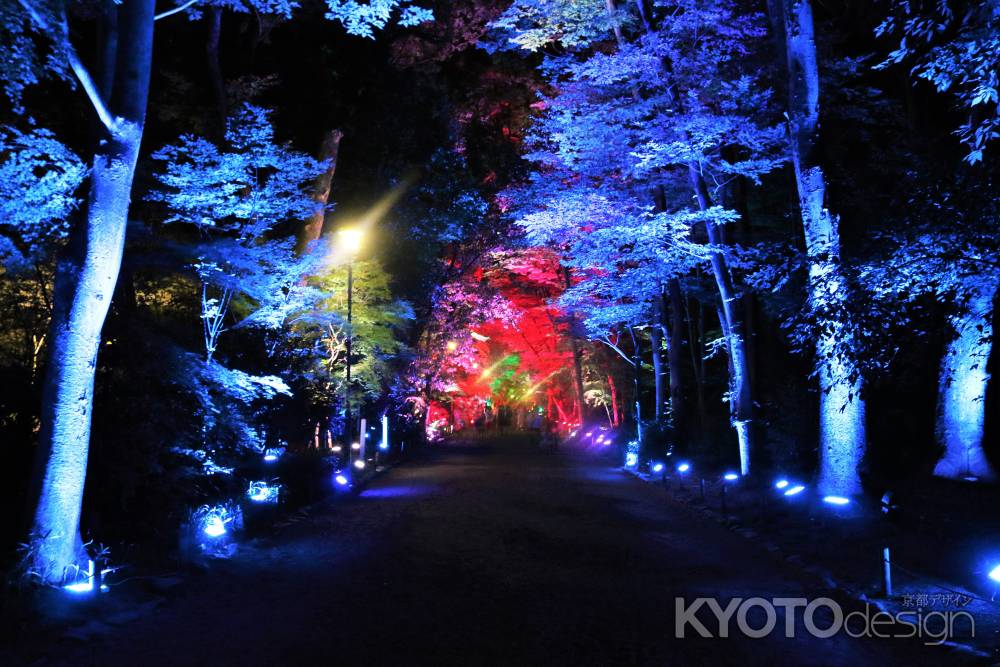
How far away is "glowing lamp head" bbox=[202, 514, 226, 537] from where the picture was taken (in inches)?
434

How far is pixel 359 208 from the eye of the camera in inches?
1275

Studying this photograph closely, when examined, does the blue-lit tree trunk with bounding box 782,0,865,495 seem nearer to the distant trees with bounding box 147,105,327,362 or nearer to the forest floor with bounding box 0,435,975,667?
the forest floor with bounding box 0,435,975,667

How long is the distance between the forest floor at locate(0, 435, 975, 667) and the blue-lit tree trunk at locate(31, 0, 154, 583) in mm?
1074

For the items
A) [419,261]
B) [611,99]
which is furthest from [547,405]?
[611,99]

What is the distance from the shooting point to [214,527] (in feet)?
36.6

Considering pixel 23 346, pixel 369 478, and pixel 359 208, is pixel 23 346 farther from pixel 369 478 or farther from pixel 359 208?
pixel 359 208

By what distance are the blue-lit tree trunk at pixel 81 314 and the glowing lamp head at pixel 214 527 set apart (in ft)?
7.64

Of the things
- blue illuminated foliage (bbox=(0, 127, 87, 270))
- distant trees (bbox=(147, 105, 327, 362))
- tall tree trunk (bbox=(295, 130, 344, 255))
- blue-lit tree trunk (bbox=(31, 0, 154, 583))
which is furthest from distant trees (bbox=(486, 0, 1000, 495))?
blue illuminated foliage (bbox=(0, 127, 87, 270))

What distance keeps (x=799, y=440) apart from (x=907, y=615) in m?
10.2

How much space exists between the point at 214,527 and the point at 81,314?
4.10 m

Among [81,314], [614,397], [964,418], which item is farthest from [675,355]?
[81,314]

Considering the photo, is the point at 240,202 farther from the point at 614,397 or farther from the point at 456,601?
the point at 614,397

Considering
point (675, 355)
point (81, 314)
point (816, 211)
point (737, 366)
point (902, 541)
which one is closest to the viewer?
point (81, 314)

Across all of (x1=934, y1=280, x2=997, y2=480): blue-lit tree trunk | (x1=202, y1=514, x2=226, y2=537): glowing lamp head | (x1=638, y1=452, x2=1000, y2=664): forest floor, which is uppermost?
(x1=934, y1=280, x2=997, y2=480): blue-lit tree trunk
